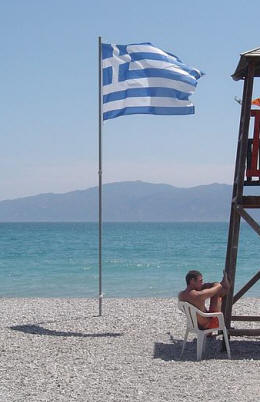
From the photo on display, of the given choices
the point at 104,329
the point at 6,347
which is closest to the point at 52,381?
the point at 6,347

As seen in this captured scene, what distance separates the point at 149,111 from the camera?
14.9 metres

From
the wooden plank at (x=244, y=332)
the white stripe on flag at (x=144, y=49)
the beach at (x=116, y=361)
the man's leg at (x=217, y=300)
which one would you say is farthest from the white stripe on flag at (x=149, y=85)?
the wooden plank at (x=244, y=332)

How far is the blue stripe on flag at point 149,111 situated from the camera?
1466cm

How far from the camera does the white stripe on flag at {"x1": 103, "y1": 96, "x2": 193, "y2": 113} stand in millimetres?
14648

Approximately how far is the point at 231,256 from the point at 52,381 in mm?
3735

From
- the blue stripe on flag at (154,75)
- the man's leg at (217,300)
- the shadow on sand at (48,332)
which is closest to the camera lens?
the man's leg at (217,300)

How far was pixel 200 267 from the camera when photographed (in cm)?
4756

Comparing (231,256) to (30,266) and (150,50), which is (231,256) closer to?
(150,50)

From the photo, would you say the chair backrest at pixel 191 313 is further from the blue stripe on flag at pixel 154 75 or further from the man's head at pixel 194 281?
the blue stripe on flag at pixel 154 75

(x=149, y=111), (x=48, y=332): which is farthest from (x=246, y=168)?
(x=48, y=332)

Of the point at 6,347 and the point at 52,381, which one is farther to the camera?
the point at 6,347

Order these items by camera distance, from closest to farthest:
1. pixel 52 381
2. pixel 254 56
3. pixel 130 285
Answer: pixel 52 381, pixel 254 56, pixel 130 285

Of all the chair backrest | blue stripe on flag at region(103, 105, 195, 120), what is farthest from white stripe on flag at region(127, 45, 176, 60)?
the chair backrest

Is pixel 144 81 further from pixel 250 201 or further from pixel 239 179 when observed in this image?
pixel 250 201
